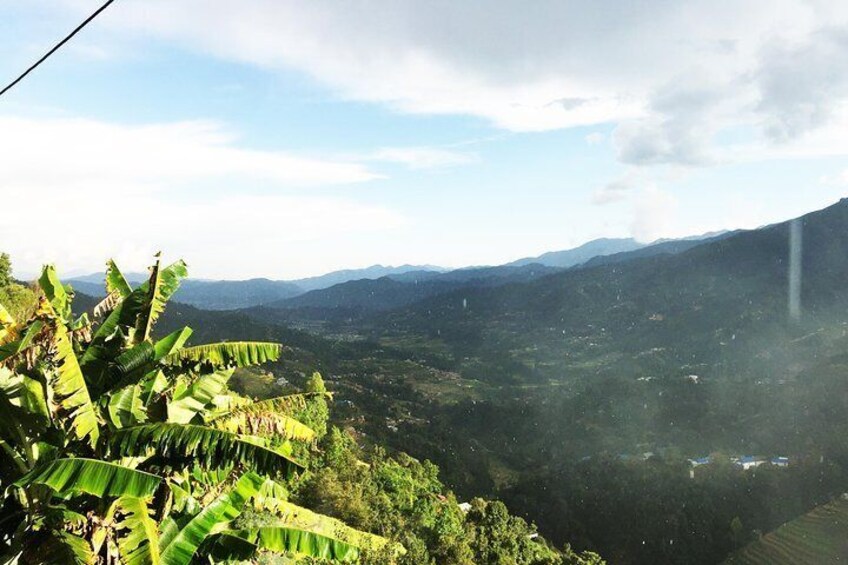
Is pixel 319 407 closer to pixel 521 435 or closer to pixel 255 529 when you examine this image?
pixel 255 529

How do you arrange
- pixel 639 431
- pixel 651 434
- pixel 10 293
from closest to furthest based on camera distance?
pixel 10 293, pixel 651 434, pixel 639 431

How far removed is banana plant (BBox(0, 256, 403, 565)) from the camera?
6.07 meters

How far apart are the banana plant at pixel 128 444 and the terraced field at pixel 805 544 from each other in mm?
77246

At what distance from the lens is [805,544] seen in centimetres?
6775

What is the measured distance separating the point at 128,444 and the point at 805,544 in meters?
84.6

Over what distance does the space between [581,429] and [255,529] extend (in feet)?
420

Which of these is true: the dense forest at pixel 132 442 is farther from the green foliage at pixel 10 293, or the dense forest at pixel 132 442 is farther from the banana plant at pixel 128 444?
the green foliage at pixel 10 293

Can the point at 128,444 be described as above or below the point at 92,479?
above

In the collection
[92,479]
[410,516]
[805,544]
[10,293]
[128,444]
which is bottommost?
[805,544]

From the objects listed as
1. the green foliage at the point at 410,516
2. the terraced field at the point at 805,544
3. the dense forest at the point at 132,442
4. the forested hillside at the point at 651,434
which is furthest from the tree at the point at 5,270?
the terraced field at the point at 805,544

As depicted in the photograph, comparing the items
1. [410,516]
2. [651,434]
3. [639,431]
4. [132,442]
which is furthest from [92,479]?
[639,431]

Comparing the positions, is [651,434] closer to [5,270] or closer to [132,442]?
[5,270]

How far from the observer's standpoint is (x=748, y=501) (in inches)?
3044

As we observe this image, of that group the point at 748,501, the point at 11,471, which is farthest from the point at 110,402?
the point at 748,501
